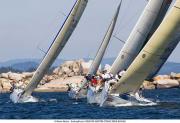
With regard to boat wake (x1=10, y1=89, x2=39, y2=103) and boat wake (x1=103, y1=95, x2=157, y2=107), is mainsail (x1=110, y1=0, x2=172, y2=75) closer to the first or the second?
boat wake (x1=103, y1=95, x2=157, y2=107)

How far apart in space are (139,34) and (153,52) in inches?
267

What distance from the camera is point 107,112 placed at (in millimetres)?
38062

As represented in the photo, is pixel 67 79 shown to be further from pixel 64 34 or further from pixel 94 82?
pixel 94 82

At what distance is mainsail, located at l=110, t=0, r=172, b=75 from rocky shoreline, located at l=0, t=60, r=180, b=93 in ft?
229

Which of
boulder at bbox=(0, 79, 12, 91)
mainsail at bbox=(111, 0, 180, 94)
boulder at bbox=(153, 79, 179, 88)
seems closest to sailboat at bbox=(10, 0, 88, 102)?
mainsail at bbox=(111, 0, 180, 94)

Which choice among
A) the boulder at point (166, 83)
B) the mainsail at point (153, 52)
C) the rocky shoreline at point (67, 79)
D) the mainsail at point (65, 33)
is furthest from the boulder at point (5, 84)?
the mainsail at point (153, 52)

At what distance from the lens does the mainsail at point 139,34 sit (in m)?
45.7

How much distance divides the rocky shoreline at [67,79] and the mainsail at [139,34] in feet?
229

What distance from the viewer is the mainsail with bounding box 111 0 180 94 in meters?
38.1

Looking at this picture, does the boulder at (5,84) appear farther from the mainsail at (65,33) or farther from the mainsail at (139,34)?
the mainsail at (139,34)

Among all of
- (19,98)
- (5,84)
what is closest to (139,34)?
(19,98)

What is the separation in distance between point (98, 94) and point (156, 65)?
222 inches

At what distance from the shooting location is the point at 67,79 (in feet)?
432

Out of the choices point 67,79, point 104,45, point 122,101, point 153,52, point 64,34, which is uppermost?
point 64,34
